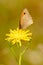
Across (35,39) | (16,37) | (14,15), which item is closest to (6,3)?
(14,15)

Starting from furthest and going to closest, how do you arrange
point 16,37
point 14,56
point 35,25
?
point 35,25 < point 14,56 < point 16,37

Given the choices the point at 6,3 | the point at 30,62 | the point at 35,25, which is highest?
the point at 6,3

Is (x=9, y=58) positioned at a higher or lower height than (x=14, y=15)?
lower

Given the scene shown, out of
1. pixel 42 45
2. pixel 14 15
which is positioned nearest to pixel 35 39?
pixel 42 45

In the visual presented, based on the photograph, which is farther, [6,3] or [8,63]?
[6,3]

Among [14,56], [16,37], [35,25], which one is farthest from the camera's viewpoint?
[35,25]

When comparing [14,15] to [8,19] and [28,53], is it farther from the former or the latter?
[28,53]

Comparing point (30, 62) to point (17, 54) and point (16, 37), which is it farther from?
point (16, 37)
